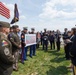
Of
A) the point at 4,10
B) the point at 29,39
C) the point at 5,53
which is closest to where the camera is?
the point at 5,53

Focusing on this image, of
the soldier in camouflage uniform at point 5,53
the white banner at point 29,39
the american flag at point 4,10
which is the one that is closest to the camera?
the soldier in camouflage uniform at point 5,53

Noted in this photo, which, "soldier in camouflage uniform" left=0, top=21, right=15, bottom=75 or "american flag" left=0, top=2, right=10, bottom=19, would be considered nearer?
"soldier in camouflage uniform" left=0, top=21, right=15, bottom=75

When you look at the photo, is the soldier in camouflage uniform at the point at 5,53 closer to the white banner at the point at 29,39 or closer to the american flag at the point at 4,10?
the american flag at the point at 4,10

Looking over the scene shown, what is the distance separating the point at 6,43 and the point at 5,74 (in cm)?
70

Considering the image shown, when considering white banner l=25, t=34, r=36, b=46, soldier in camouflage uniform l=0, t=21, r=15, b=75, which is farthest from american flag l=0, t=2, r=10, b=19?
soldier in camouflage uniform l=0, t=21, r=15, b=75

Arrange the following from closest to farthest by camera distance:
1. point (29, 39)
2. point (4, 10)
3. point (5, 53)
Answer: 1. point (5, 53)
2. point (4, 10)
3. point (29, 39)

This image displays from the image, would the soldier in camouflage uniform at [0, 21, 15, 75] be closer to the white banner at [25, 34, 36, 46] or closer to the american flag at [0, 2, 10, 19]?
the american flag at [0, 2, 10, 19]

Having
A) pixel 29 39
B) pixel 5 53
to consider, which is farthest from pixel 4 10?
pixel 5 53

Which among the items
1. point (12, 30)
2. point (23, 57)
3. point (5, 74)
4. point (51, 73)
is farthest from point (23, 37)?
point (5, 74)

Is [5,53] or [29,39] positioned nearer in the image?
[5,53]

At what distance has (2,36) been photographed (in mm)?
3879

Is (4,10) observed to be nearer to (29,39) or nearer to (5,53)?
(29,39)

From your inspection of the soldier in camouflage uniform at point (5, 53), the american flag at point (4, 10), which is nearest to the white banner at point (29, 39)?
the american flag at point (4, 10)

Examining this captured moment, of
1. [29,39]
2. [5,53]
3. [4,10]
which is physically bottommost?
[29,39]
